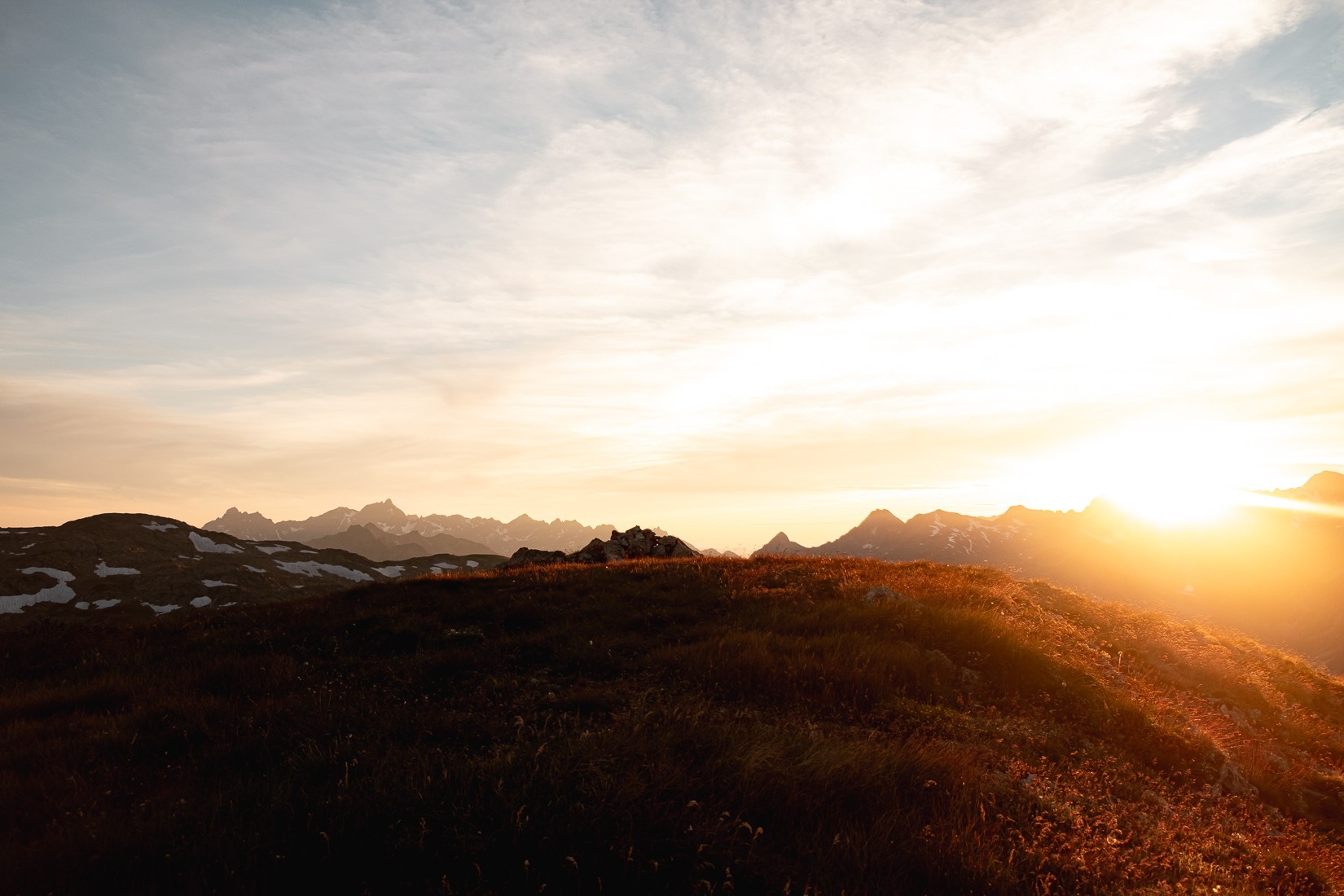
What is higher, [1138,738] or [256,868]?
[256,868]

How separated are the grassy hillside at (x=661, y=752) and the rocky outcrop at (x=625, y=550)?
31.0 feet

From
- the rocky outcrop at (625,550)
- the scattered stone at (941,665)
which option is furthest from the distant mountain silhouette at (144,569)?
the scattered stone at (941,665)

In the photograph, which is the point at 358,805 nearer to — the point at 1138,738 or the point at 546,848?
the point at 546,848

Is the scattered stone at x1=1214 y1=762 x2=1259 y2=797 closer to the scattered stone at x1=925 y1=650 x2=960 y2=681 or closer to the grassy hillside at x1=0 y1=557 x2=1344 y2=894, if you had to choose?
the grassy hillside at x1=0 y1=557 x2=1344 y2=894

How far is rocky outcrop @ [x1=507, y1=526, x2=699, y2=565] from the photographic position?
25.2m

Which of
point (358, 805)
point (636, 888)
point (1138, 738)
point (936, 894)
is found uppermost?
point (358, 805)

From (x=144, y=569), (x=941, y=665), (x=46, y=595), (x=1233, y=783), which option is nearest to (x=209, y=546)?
(x=144, y=569)

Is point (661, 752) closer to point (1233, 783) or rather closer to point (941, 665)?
point (941, 665)

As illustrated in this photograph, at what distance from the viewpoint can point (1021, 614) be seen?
47.8 ft

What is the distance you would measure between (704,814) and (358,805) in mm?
2705

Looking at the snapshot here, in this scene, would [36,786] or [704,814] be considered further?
[36,786]

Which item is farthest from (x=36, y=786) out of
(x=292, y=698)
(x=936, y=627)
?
(x=936, y=627)

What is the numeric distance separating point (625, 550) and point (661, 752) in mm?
19982

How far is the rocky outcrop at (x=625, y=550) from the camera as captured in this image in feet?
82.7
